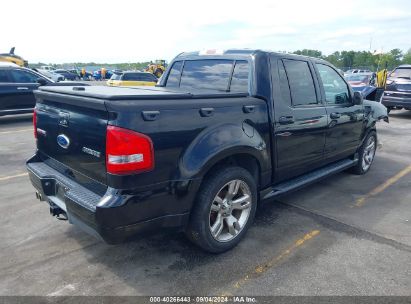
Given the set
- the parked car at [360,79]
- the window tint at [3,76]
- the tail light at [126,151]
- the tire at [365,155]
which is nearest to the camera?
the tail light at [126,151]

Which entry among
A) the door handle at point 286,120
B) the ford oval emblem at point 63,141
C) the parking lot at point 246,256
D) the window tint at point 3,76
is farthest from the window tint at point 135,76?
the ford oval emblem at point 63,141

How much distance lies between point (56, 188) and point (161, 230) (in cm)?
107

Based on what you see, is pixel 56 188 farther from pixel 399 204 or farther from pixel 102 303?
pixel 399 204

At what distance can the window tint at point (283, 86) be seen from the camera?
3.68 metres

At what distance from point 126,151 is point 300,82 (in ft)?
8.00

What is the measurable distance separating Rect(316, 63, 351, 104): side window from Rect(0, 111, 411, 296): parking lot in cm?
135

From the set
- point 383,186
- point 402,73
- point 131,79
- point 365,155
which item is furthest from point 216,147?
point 131,79

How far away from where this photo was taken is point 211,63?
404 centimetres

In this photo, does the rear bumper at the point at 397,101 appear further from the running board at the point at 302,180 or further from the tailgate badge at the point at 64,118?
the tailgate badge at the point at 64,118

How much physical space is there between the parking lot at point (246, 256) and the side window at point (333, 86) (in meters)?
1.35

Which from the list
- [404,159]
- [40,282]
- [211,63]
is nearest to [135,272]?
[40,282]

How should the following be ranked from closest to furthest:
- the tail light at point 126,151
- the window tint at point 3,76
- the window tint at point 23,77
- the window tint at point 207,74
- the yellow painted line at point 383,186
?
the tail light at point 126,151, the window tint at point 207,74, the yellow painted line at point 383,186, the window tint at point 3,76, the window tint at point 23,77

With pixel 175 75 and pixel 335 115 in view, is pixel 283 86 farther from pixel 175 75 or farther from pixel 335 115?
pixel 175 75

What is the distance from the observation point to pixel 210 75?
13.1ft
